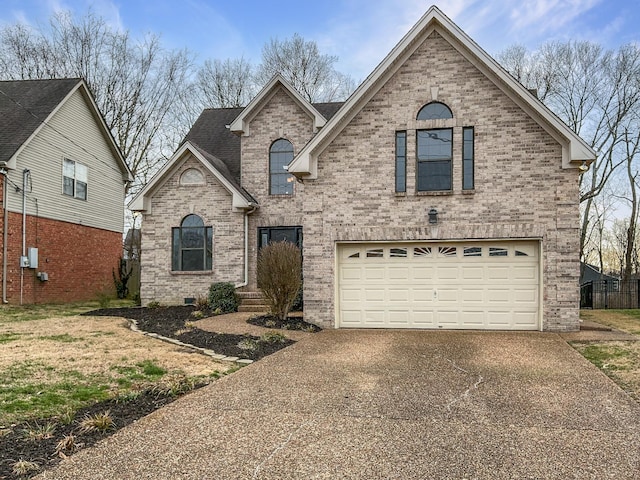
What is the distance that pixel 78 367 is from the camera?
7645 millimetres

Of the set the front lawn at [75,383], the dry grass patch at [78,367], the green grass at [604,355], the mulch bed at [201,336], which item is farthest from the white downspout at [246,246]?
the green grass at [604,355]

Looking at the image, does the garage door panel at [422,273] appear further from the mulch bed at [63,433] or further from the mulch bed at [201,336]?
the mulch bed at [63,433]

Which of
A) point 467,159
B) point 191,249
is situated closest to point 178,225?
point 191,249

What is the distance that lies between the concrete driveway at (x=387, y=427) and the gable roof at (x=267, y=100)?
432 inches

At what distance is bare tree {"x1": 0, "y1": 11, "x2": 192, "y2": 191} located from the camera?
95.7 feet

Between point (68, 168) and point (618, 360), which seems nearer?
point (618, 360)

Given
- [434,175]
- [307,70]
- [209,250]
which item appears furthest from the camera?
[307,70]

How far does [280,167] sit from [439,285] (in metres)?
7.83

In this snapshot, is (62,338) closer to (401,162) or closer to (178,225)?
(178,225)

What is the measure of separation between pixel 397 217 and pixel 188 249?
26.7 ft

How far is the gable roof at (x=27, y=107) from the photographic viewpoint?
17109 millimetres

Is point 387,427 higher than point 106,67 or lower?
lower

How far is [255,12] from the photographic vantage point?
1569cm

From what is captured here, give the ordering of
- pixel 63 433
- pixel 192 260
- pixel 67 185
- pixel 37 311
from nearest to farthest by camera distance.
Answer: pixel 63 433 → pixel 37 311 → pixel 192 260 → pixel 67 185
